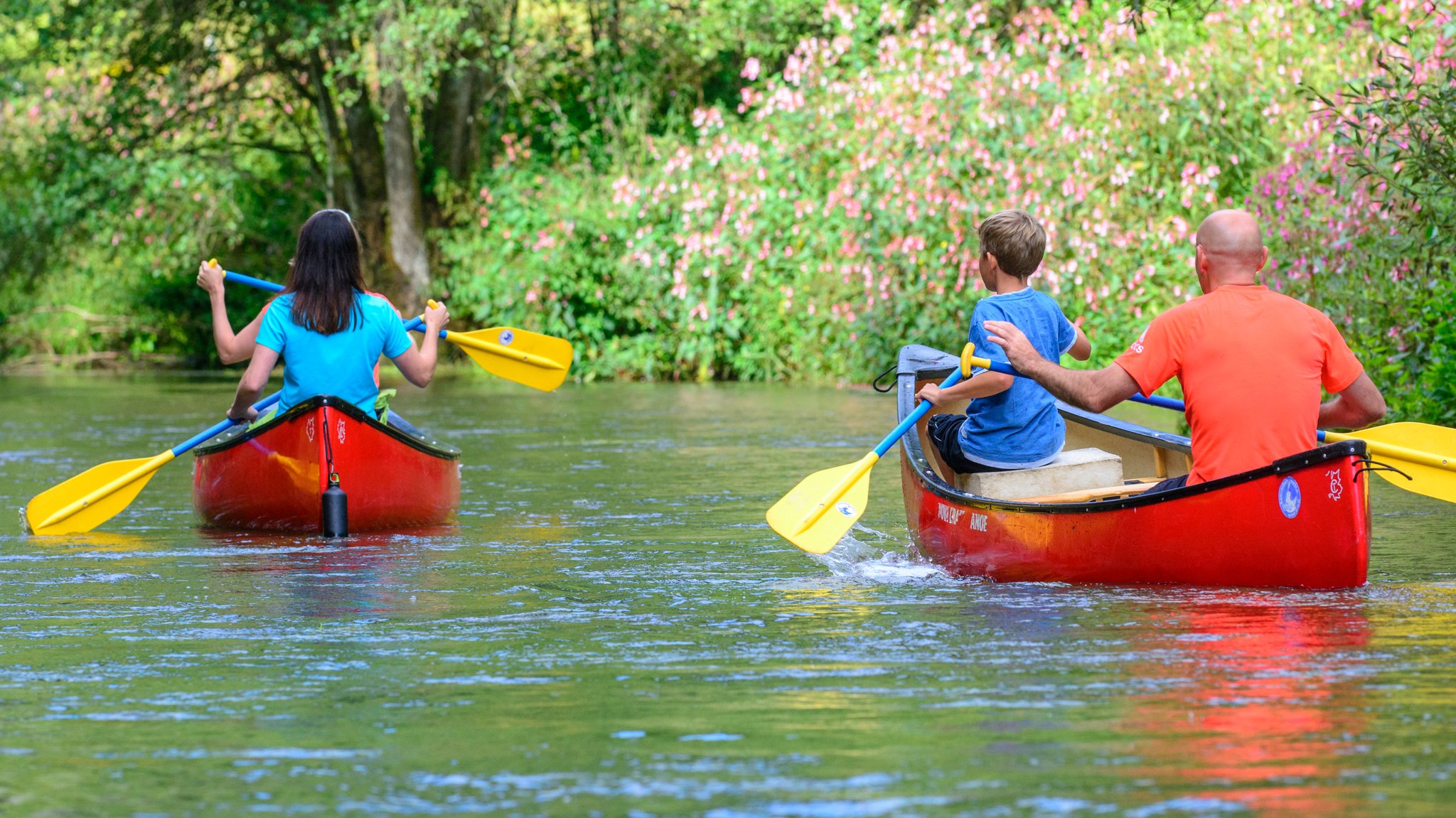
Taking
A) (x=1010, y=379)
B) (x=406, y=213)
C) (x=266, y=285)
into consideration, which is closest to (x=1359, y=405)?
(x=1010, y=379)

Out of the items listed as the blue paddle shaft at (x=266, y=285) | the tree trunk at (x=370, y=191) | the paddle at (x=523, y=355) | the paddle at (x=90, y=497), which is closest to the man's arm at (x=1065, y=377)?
the blue paddle shaft at (x=266, y=285)

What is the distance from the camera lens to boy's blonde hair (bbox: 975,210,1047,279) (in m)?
6.62

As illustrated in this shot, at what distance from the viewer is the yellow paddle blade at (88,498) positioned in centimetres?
840

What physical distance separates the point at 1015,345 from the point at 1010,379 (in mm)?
858

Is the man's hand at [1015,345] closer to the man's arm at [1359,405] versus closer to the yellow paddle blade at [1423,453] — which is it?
the man's arm at [1359,405]

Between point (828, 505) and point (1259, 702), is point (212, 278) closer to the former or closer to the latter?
point (828, 505)

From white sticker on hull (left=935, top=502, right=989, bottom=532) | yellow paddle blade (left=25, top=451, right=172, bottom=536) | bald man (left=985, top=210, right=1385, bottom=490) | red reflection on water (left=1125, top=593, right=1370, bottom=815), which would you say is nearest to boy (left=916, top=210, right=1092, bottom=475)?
white sticker on hull (left=935, top=502, right=989, bottom=532)

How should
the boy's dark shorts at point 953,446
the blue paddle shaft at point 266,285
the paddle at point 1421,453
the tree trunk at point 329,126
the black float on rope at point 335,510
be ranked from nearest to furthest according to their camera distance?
1. the paddle at point 1421,453
2. the boy's dark shorts at point 953,446
3. the black float on rope at point 335,510
4. the blue paddle shaft at point 266,285
5. the tree trunk at point 329,126

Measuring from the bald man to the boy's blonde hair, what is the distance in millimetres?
731

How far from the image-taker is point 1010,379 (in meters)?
6.78

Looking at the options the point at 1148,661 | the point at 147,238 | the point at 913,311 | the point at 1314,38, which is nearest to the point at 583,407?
the point at 913,311

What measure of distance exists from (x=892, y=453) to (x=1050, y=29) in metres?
9.73

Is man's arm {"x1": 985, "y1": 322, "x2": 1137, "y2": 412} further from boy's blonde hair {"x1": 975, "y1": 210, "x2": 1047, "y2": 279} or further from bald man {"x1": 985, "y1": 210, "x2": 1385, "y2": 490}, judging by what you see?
boy's blonde hair {"x1": 975, "y1": 210, "x2": 1047, "y2": 279}

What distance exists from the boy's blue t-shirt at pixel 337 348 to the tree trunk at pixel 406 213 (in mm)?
15761
